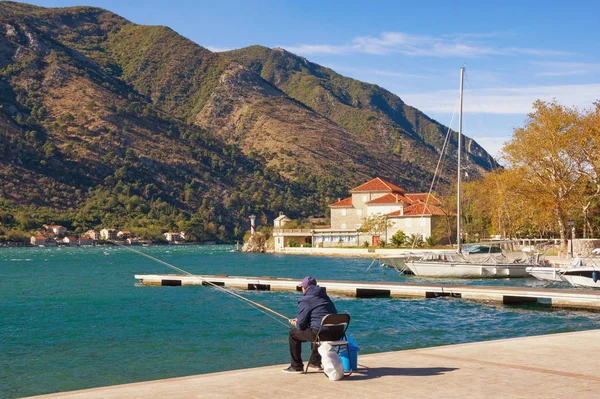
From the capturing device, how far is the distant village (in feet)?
496

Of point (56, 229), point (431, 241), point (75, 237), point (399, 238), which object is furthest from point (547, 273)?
point (75, 237)

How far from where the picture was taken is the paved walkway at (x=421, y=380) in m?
10.6

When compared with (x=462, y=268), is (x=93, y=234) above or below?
above

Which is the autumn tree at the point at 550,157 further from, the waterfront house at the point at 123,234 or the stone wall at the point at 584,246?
the waterfront house at the point at 123,234

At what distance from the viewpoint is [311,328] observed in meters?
12.6

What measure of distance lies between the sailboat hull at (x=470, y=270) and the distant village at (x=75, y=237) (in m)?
108

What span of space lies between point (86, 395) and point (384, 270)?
50959 mm

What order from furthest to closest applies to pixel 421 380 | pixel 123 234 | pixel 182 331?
pixel 123 234
pixel 182 331
pixel 421 380

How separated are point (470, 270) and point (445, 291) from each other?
15646mm

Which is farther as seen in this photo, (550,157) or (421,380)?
(550,157)

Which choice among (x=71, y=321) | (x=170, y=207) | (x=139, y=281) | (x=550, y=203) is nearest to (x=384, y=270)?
(x=550, y=203)

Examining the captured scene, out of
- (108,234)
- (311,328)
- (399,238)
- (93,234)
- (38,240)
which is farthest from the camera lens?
(93,234)

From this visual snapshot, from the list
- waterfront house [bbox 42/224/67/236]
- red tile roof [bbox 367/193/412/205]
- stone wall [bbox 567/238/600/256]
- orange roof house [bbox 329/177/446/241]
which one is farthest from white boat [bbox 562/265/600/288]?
waterfront house [bbox 42/224/67/236]

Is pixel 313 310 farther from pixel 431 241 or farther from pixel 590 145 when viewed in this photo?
pixel 431 241
